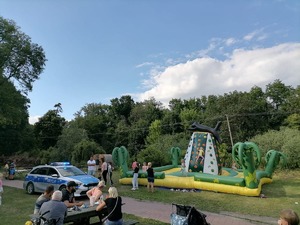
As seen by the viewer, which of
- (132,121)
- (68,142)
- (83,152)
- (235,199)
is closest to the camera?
(235,199)

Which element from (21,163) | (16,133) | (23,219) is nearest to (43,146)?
Answer: (16,133)

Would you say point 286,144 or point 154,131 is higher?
point 154,131

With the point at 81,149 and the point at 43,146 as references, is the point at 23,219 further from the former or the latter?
the point at 43,146

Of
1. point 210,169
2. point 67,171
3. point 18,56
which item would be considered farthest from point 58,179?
point 18,56

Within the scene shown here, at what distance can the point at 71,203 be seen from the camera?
8.18 metres

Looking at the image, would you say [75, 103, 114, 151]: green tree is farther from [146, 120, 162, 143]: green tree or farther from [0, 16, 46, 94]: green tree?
[0, 16, 46, 94]: green tree

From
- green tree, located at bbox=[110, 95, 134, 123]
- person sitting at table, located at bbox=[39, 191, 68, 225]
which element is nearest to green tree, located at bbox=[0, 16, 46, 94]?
person sitting at table, located at bbox=[39, 191, 68, 225]

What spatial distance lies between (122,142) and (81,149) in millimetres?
20878

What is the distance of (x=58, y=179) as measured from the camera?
47.2ft

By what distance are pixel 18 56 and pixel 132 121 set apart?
36054mm

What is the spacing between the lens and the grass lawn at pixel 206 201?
35.4ft

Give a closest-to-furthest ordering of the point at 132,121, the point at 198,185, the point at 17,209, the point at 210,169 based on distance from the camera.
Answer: the point at 17,209, the point at 198,185, the point at 210,169, the point at 132,121

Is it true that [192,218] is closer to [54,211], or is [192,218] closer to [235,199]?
[54,211]

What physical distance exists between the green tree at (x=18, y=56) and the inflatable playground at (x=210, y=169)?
15.3 meters
